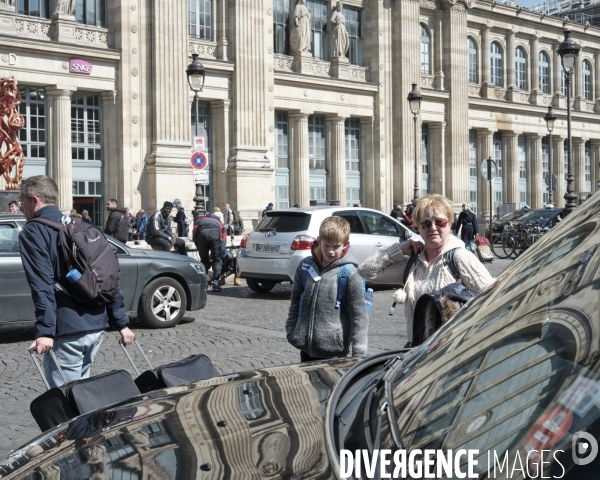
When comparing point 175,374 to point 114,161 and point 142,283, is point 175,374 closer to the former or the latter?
point 142,283

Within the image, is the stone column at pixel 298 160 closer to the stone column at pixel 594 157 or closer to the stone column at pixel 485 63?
the stone column at pixel 485 63

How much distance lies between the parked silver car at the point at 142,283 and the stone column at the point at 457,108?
117 ft

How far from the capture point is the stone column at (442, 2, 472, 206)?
150 ft

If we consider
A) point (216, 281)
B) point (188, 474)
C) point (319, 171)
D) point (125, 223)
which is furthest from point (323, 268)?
point (319, 171)

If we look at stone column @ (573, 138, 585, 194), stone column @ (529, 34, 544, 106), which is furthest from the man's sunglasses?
stone column @ (573, 138, 585, 194)

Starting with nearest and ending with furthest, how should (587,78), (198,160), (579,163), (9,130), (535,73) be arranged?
(198,160), (9,130), (535,73), (579,163), (587,78)

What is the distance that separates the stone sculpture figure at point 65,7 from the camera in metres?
29.7

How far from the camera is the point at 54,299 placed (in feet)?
15.2

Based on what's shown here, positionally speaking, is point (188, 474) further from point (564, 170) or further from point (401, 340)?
point (564, 170)

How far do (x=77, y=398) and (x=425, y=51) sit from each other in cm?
4392

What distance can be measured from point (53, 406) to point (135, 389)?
0.33 meters

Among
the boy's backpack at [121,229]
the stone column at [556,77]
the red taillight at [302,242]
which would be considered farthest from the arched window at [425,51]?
the red taillight at [302,242]

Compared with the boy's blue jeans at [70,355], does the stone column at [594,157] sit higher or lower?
higher

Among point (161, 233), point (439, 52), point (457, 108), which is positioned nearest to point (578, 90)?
point (457, 108)
